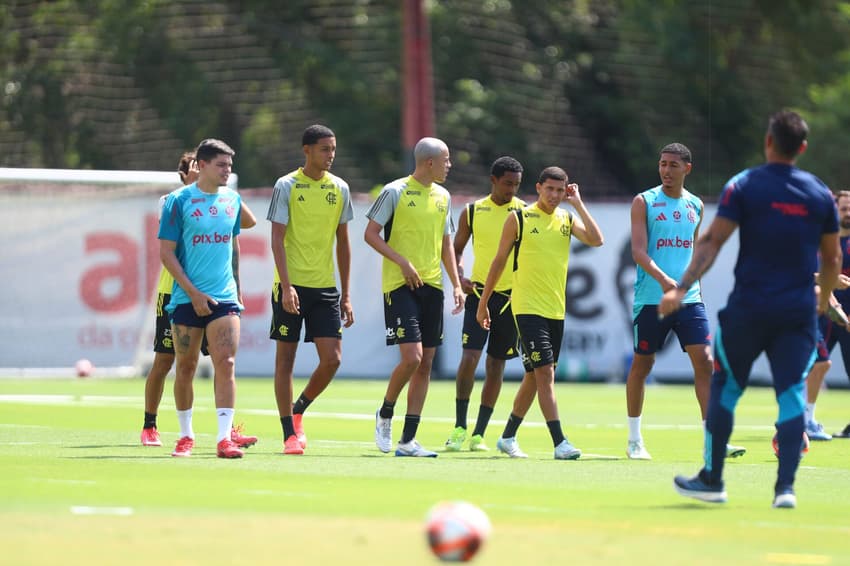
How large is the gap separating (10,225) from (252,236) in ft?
12.5

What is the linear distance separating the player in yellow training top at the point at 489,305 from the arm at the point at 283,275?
181 centimetres

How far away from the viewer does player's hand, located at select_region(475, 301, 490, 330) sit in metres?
13.4

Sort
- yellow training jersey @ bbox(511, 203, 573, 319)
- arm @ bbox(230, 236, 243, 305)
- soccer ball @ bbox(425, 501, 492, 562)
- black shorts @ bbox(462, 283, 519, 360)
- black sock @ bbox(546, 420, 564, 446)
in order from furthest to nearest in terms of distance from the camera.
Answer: black shorts @ bbox(462, 283, 519, 360)
yellow training jersey @ bbox(511, 203, 573, 319)
black sock @ bbox(546, 420, 564, 446)
arm @ bbox(230, 236, 243, 305)
soccer ball @ bbox(425, 501, 492, 562)

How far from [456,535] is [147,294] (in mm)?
20249

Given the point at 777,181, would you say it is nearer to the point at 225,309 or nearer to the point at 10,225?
the point at 225,309

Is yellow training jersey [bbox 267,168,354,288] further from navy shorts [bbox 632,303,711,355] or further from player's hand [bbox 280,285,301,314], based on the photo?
navy shorts [bbox 632,303,711,355]

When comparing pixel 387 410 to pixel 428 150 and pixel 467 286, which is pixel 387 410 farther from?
pixel 428 150

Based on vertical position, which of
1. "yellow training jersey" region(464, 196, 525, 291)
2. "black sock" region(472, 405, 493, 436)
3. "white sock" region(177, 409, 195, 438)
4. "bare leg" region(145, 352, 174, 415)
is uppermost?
"yellow training jersey" region(464, 196, 525, 291)

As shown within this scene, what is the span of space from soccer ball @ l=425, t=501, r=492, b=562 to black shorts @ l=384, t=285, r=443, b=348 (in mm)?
5722

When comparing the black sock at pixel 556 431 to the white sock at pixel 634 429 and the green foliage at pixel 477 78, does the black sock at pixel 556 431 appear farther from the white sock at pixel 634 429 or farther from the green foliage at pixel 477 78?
the green foliage at pixel 477 78

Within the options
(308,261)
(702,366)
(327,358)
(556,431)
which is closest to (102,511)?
(327,358)

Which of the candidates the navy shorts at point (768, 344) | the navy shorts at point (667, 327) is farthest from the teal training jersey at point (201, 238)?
the navy shorts at point (768, 344)

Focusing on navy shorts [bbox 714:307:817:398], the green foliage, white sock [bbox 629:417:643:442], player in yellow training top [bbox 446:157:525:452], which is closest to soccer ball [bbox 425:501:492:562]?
navy shorts [bbox 714:307:817:398]

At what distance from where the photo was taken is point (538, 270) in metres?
13.2
